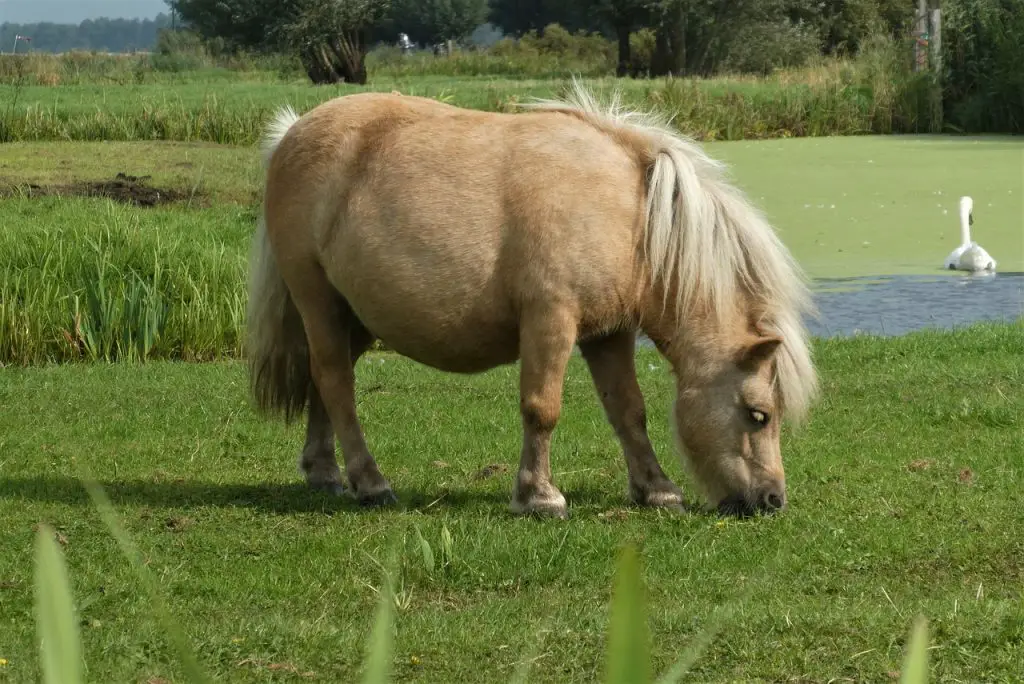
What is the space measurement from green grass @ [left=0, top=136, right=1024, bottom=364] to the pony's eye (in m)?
5.47

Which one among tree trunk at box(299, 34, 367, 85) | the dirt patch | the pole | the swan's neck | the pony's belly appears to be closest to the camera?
the pony's belly

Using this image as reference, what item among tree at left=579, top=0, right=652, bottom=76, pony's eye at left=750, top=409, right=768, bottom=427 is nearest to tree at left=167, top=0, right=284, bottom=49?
tree at left=579, top=0, right=652, bottom=76

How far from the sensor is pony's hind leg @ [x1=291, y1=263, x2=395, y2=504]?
6.12m

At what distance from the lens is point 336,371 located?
6.25 metres

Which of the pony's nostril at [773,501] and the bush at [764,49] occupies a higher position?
the bush at [764,49]

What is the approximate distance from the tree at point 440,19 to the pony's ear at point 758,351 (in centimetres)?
7319

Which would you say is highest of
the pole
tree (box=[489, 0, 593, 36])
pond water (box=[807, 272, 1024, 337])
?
tree (box=[489, 0, 593, 36])

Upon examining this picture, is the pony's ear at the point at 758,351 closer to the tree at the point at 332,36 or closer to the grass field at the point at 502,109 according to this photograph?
the grass field at the point at 502,109

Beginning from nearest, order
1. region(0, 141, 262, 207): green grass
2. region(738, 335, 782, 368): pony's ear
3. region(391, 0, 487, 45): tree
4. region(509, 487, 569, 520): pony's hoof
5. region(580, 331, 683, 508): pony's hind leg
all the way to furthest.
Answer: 1. region(738, 335, 782, 368): pony's ear
2. region(509, 487, 569, 520): pony's hoof
3. region(580, 331, 683, 508): pony's hind leg
4. region(0, 141, 262, 207): green grass
5. region(391, 0, 487, 45): tree

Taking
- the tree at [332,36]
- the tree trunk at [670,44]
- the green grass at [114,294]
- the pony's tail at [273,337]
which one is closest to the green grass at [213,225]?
the green grass at [114,294]

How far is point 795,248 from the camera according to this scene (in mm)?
14586

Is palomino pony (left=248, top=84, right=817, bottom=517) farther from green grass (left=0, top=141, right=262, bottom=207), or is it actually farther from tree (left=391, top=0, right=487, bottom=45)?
tree (left=391, top=0, right=487, bottom=45)

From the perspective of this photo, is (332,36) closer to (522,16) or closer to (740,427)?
(740,427)

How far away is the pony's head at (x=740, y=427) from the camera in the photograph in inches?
223
